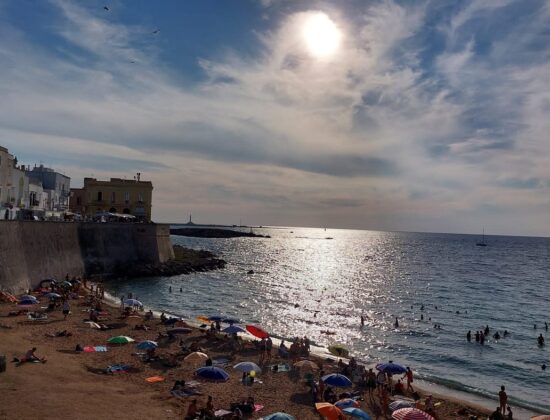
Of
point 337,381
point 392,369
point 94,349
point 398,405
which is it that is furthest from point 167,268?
point 398,405

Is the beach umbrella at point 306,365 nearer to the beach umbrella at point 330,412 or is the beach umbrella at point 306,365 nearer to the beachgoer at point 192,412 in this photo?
the beach umbrella at point 330,412

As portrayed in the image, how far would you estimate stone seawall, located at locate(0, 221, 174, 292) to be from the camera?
115 feet

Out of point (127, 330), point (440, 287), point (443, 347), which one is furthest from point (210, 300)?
point (440, 287)

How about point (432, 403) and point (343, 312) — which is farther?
point (343, 312)

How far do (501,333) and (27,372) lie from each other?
34439 millimetres

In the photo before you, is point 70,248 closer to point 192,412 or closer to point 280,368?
point 280,368

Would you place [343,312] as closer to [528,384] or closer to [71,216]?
[528,384]

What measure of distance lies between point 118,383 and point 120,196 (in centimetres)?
5544

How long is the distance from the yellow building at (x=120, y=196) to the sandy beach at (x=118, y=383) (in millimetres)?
43622

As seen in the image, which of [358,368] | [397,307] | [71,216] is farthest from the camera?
[71,216]

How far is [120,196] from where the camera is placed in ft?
234

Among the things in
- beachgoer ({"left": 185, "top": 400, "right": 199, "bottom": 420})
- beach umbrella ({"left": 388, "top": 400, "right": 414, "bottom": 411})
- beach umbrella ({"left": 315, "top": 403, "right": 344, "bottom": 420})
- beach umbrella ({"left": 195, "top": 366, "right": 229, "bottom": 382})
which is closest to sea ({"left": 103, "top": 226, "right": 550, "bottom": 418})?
beach umbrella ({"left": 388, "top": 400, "right": 414, "bottom": 411})

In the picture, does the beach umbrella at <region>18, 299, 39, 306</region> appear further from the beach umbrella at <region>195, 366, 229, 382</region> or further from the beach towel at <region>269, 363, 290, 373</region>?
the beach umbrella at <region>195, 366, 229, 382</region>

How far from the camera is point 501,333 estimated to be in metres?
38.3
